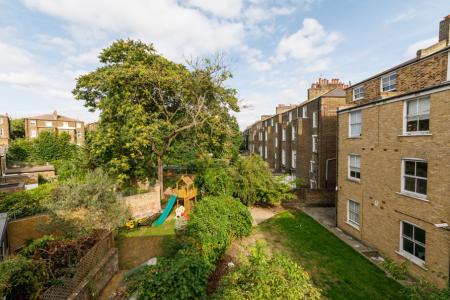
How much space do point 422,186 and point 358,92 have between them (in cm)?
955

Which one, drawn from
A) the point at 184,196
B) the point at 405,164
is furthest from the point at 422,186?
the point at 184,196

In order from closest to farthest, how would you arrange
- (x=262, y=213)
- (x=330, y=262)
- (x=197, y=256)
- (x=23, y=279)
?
(x=23, y=279) < (x=197, y=256) < (x=330, y=262) < (x=262, y=213)

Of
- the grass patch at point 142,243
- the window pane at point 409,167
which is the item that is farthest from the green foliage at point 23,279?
the window pane at point 409,167

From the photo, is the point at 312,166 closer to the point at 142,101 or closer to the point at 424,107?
the point at 424,107

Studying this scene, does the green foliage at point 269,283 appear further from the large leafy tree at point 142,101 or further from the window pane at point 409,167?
the large leafy tree at point 142,101

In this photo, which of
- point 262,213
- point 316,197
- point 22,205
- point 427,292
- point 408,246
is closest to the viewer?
point 427,292

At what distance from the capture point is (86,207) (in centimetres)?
1185

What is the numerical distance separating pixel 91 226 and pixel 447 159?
54.6 feet

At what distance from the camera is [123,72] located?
16094 millimetres

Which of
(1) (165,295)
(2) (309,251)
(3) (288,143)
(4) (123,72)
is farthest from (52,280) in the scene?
(3) (288,143)

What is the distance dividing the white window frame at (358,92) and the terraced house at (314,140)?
5.36 m

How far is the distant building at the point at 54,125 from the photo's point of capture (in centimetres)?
5693

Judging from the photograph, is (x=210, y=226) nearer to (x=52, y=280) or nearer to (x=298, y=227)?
(x=52, y=280)

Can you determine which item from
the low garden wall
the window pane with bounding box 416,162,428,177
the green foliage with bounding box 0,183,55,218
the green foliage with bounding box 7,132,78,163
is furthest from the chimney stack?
the green foliage with bounding box 7,132,78,163
